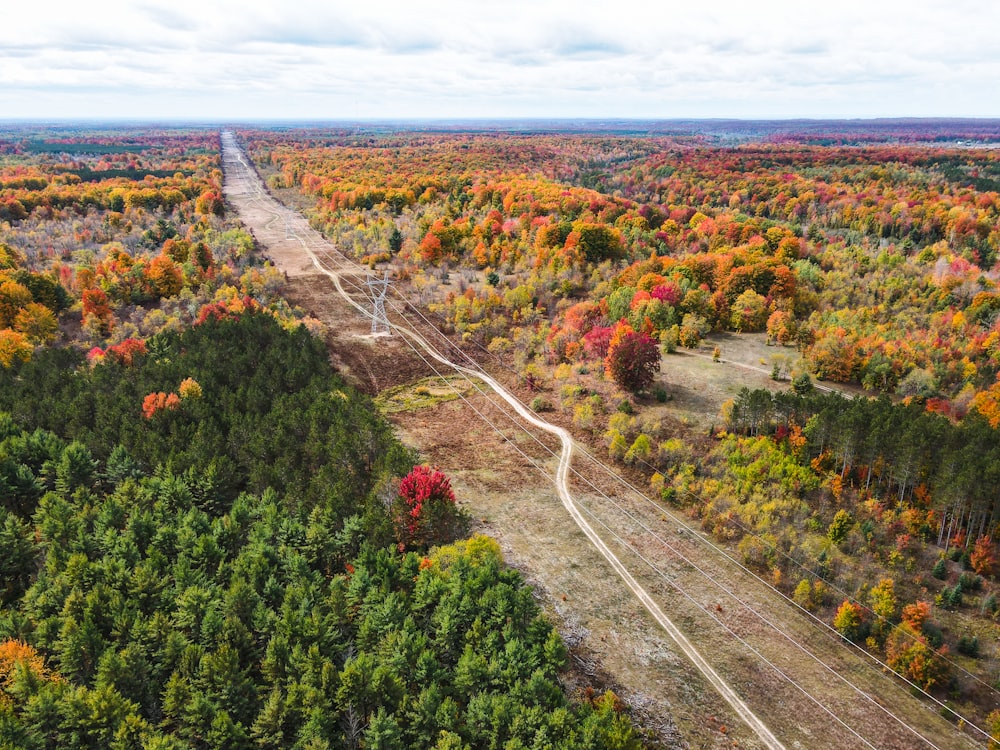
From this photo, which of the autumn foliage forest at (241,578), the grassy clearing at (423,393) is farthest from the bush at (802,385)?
the autumn foliage forest at (241,578)

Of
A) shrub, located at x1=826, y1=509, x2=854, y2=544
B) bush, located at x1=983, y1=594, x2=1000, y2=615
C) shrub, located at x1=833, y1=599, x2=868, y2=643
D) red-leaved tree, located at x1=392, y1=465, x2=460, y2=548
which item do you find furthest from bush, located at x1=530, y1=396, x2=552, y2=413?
bush, located at x1=983, y1=594, x2=1000, y2=615

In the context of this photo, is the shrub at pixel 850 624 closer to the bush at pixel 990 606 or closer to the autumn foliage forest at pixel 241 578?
the bush at pixel 990 606

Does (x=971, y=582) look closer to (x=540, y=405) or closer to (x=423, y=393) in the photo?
(x=540, y=405)

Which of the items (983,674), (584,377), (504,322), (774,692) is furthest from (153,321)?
(983,674)

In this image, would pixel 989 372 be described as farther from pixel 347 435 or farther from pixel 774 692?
pixel 347 435

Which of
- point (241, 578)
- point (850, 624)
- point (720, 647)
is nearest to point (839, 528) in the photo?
point (850, 624)
